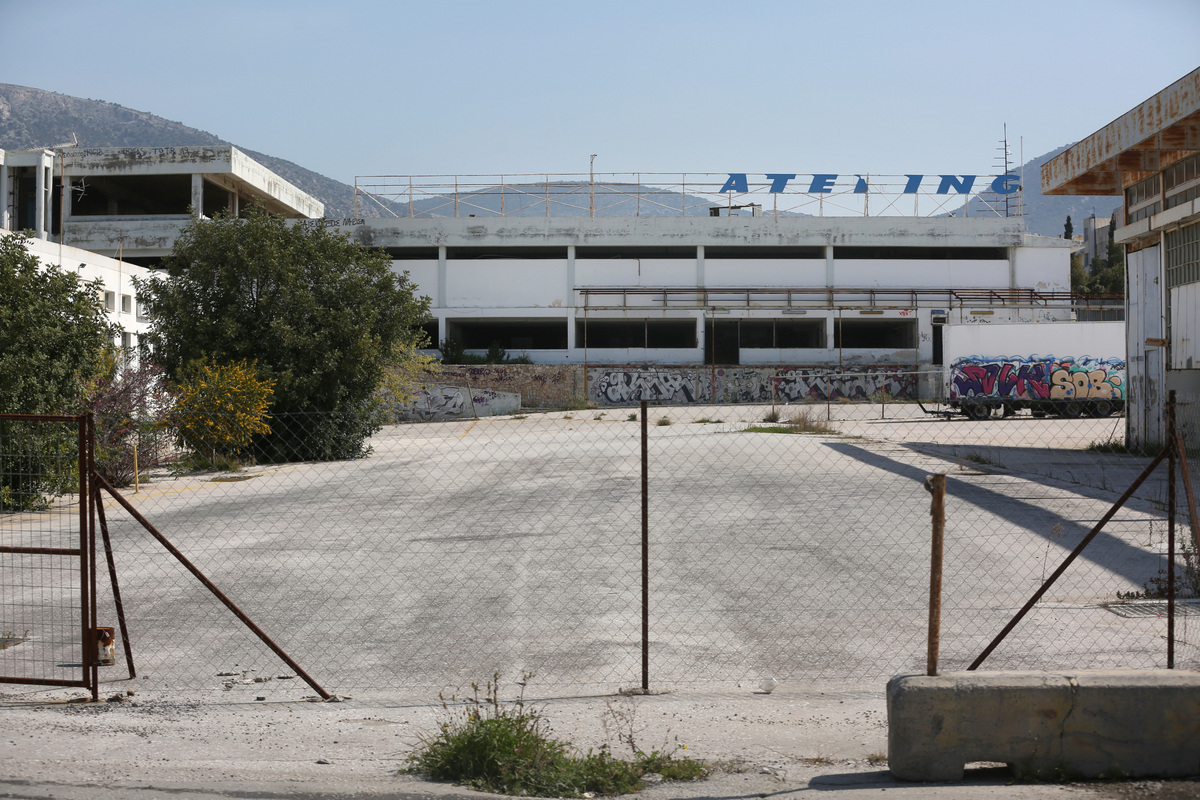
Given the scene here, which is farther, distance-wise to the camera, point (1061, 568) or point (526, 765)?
point (1061, 568)

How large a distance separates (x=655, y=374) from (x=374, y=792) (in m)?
47.0

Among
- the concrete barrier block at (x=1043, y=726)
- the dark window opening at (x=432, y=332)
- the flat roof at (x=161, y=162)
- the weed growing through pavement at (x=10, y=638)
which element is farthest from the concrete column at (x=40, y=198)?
the concrete barrier block at (x=1043, y=726)

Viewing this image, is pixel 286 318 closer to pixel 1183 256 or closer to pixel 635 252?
pixel 1183 256

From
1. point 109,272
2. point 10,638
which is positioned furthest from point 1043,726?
point 109,272

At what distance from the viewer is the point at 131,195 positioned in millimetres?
55719

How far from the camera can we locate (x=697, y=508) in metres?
13.9

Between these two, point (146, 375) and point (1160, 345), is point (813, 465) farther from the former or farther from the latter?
point (146, 375)

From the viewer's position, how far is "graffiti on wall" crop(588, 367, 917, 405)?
166ft

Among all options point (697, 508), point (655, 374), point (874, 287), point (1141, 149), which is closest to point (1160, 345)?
point (1141, 149)

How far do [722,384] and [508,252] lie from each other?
57.2ft

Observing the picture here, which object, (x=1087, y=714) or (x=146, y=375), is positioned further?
(x=146, y=375)

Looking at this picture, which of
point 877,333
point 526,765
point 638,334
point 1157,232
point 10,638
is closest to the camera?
point 526,765

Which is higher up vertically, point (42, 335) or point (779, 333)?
point (779, 333)

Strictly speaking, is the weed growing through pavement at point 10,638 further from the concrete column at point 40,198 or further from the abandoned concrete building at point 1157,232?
the concrete column at point 40,198
